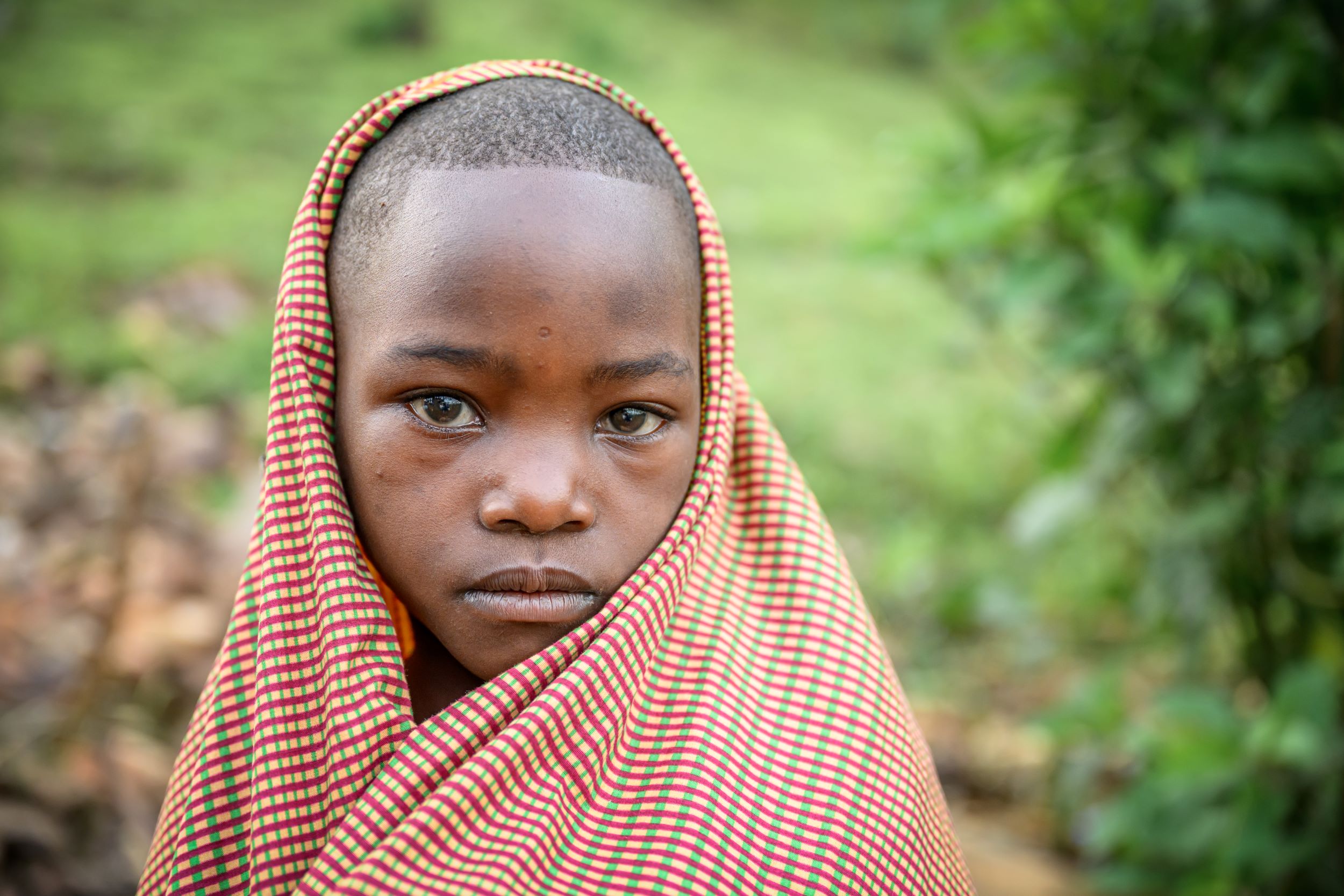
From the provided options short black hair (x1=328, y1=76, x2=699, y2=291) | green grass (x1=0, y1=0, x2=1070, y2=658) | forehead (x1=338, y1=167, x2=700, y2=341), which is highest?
green grass (x1=0, y1=0, x2=1070, y2=658)

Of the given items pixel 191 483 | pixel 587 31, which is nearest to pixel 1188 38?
pixel 191 483

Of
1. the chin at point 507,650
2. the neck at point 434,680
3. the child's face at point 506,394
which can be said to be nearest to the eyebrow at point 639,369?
the child's face at point 506,394

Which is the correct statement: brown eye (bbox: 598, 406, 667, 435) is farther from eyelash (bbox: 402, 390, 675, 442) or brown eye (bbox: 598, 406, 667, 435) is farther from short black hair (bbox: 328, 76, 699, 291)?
short black hair (bbox: 328, 76, 699, 291)

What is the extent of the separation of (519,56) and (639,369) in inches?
173

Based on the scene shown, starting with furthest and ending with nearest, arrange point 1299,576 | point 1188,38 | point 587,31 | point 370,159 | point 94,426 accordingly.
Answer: point 587,31 < point 94,426 < point 1299,576 < point 1188,38 < point 370,159

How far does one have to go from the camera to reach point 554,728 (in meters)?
0.96

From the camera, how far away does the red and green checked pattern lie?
0.94 metres

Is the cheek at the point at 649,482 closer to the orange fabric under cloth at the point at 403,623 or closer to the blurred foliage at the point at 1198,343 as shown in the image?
the orange fabric under cloth at the point at 403,623

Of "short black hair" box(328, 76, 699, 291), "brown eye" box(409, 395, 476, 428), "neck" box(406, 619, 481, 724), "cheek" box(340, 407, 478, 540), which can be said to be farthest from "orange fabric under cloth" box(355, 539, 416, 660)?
"short black hair" box(328, 76, 699, 291)

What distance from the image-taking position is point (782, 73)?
20.2ft

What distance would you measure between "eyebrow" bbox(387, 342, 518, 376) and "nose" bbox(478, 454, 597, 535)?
0.27 ft

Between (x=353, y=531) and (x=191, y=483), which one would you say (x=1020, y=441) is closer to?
(x=191, y=483)

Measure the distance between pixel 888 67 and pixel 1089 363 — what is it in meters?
4.92

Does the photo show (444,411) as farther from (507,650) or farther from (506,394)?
(507,650)
